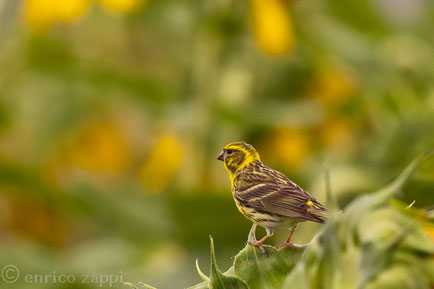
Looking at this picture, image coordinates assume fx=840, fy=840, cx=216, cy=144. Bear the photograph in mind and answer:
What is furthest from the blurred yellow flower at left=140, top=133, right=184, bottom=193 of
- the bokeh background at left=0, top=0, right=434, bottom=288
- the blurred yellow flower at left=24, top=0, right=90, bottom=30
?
the blurred yellow flower at left=24, top=0, right=90, bottom=30

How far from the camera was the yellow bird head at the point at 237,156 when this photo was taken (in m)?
0.38

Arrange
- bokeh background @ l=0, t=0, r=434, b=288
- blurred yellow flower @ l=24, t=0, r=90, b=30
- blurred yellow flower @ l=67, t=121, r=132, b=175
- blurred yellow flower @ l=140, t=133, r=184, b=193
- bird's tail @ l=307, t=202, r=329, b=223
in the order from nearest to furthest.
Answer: bird's tail @ l=307, t=202, r=329, b=223, bokeh background @ l=0, t=0, r=434, b=288, blurred yellow flower @ l=140, t=133, r=184, b=193, blurred yellow flower @ l=24, t=0, r=90, b=30, blurred yellow flower @ l=67, t=121, r=132, b=175

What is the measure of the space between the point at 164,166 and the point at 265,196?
0.97m

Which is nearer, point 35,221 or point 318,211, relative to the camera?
point 318,211

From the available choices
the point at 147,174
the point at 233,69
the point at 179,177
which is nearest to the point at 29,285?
the point at 179,177

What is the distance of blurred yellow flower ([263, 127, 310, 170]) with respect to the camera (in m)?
1.26

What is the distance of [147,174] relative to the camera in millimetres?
1437

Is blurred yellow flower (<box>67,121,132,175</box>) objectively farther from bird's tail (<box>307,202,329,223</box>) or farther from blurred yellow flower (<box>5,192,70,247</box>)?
bird's tail (<box>307,202,329,223</box>)

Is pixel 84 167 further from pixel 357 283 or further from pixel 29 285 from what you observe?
pixel 357 283

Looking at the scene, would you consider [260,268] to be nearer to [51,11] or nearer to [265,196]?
[265,196]

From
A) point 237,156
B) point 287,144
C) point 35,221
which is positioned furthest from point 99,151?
point 237,156

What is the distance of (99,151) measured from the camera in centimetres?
155

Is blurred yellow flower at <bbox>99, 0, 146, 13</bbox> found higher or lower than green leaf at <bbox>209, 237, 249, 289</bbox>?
higher

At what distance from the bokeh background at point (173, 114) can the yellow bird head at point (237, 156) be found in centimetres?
56
